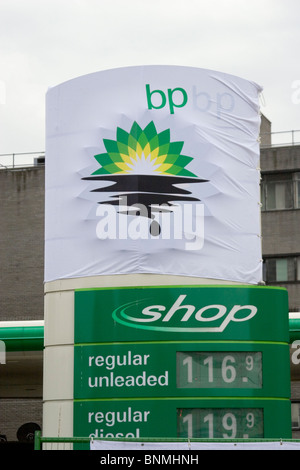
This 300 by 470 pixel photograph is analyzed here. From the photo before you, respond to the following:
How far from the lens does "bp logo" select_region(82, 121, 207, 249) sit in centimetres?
1980

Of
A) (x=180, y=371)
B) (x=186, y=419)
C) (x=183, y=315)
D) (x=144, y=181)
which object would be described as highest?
(x=144, y=181)

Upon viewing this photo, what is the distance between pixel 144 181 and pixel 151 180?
0.15 metres

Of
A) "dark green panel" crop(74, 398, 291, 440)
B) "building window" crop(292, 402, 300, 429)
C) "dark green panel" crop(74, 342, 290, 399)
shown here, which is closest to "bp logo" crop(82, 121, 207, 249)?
"dark green panel" crop(74, 342, 290, 399)

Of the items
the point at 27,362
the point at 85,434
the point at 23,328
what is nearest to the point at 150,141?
the point at 85,434

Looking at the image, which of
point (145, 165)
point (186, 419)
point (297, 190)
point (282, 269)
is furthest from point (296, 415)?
point (145, 165)

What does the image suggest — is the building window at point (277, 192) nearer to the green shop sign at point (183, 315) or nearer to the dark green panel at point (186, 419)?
the green shop sign at point (183, 315)

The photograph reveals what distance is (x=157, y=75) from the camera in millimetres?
20344

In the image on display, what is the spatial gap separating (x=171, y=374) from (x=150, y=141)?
186 inches

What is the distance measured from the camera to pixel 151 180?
790 inches

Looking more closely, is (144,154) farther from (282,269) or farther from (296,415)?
(282,269)

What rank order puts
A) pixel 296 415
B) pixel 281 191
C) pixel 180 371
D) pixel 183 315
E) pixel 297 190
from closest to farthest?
1. pixel 180 371
2. pixel 183 315
3. pixel 296 415
4. pixel 297 190
5. pixel 281 191

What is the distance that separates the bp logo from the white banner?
0.07ft

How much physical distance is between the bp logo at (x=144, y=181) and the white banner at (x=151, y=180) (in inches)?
0.8

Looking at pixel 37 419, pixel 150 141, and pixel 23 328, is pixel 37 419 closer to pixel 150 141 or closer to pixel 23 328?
pixel 23 328
